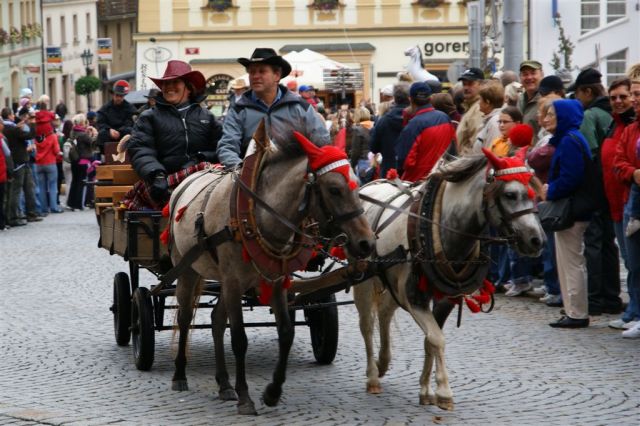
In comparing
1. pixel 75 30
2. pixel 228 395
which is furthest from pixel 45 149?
pixel 75 30

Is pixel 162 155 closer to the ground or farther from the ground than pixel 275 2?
closer to the ground

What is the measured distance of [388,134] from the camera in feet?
51.8

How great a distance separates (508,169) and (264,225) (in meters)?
1.53

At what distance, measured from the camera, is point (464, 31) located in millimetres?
55094

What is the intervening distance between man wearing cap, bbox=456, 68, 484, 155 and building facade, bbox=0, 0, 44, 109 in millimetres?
45278

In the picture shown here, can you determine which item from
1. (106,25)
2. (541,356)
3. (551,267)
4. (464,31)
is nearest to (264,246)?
(541,356)

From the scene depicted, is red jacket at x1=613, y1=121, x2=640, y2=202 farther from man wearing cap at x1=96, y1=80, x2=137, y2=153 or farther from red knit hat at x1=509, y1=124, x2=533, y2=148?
man wearing cap at x1=96, y1=80, x2=137, y2=153

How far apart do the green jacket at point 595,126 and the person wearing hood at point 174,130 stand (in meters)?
3.84

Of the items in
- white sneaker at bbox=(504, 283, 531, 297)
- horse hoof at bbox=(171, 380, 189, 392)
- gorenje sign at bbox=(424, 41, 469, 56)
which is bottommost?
white sneaker at bbox=(504, 283, 531, 297)

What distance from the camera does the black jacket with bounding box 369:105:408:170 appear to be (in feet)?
51.7

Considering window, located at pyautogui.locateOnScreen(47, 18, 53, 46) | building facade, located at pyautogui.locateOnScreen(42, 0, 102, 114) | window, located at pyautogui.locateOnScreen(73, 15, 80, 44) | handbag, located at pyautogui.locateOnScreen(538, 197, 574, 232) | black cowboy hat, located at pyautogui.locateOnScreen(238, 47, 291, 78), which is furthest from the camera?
window, located at pyautogui.locateOnScreen(73, 15, 80, 44)

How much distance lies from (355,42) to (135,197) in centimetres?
4566

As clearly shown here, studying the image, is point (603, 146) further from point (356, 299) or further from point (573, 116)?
point (356, 299)

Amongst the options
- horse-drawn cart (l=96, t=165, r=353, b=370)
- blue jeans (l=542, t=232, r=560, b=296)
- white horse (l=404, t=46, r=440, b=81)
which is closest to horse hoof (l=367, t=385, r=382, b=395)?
horse-drawn cart (l=96, t=165, r=353, b=370)
